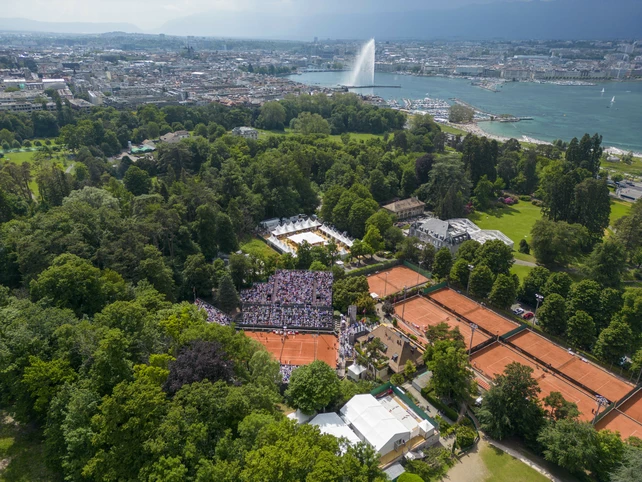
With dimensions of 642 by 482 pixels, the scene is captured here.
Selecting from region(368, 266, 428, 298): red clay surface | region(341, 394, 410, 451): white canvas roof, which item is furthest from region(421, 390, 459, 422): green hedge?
region(368, 266, 428, 298): red clay surface

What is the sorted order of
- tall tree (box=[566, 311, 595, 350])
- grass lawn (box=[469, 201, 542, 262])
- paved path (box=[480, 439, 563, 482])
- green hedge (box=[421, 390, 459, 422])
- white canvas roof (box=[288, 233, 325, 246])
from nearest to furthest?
paved path (box=[480, 439, 563, 482]) < green hedge (box=[421, 390, 459, 422]) < tall tree (box=[566, 311, 595, 350]) < white canvas roof (box=[288, 233, 325, 246]) < grass lawn (box=[469, 201, 542, 262])

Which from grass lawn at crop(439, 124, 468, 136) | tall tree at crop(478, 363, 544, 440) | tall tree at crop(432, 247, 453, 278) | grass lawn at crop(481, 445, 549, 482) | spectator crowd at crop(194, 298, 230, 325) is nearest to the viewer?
grass lawn at crop(481, 445, 549, 482)

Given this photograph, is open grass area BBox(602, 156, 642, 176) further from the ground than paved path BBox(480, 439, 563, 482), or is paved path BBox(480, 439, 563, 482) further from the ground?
paved path BBox(480, 439, 563, 482)

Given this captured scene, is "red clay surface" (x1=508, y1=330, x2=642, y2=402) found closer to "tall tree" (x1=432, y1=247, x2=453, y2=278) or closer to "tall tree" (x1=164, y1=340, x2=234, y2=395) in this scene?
"tall tree" (x1=432, y1=247, x2=453, y2=278)

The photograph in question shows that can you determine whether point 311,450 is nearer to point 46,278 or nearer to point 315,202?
point 46,278

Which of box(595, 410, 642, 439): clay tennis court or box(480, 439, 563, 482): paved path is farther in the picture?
box(595, 410, 642, 439): clay tennis court

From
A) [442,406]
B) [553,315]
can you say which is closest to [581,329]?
[553,315]

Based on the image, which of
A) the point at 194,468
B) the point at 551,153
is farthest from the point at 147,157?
the point at 551,153

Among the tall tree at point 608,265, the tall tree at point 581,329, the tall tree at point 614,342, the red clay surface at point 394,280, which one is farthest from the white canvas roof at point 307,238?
the tall tree at point 614,342
